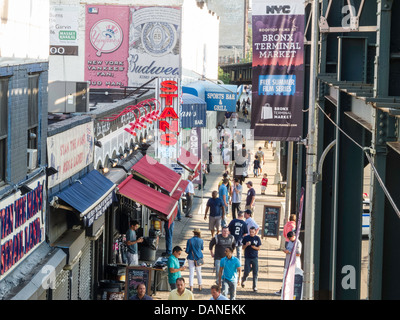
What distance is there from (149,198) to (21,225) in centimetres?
848

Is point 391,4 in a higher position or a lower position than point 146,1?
lower

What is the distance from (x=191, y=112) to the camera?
35031 millimetres

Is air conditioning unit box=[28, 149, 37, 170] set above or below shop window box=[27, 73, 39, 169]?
below

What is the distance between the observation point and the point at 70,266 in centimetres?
1579

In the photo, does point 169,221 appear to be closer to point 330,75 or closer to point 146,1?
point 330,75

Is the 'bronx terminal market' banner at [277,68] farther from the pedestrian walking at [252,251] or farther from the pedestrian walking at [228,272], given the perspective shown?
the pedestrian walking at [228,272]

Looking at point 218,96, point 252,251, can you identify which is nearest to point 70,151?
point 252,251

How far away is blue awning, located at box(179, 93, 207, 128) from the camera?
3419 centimetres

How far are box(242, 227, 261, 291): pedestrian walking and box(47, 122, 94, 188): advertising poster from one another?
4159 mm

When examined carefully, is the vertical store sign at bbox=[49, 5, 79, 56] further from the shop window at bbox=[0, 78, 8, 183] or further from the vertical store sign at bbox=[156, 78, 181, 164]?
the shop window at bbox=[0, 78, 8, 183]

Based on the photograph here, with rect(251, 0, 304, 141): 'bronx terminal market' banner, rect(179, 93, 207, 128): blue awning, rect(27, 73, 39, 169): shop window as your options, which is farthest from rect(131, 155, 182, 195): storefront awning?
rect(27, 73, 39, 169): shop window
